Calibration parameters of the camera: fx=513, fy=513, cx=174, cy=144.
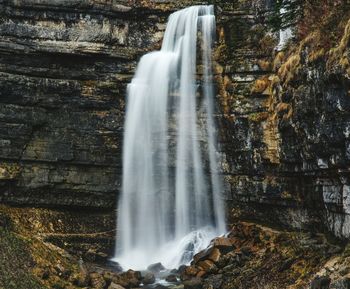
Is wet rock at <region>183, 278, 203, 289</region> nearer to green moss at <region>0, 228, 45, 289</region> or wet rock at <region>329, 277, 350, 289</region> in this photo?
green moss at <region>0, 228, 45, 289</region>

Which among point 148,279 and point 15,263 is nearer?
point 15,263

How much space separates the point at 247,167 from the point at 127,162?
634 cm

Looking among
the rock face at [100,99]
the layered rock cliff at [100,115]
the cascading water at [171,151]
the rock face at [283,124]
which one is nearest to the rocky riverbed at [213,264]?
the layered rock cliff at [100,115]

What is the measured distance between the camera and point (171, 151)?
25.8 metres

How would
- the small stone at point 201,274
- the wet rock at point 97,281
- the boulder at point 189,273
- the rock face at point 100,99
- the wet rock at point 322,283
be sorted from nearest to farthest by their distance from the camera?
1. the wet rock at point 322,283
2. the wet rock at point 97,281
3. the small stone at point 201,274
4. the boulder at point 189,273
5. the rock face at point 100,99

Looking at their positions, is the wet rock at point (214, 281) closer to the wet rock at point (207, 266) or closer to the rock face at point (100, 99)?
the wet rock at point (207, 266)

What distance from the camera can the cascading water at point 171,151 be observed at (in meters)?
25.0

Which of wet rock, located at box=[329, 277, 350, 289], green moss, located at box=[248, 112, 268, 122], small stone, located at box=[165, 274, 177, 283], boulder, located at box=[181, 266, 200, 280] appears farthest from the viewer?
green moss, located at box=[248, 112, 268, 122]

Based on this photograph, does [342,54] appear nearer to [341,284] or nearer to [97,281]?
[341,284]

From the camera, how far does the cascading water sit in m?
25.0

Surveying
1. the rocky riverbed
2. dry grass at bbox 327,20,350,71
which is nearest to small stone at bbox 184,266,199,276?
the rocky riverbed

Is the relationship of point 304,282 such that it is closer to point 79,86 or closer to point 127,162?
point 127,162

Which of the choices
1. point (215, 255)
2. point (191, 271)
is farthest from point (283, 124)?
point (191, 271)

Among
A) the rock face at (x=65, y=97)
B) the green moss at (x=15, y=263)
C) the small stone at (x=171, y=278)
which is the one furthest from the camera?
the rock face at (x=65, y=97)
